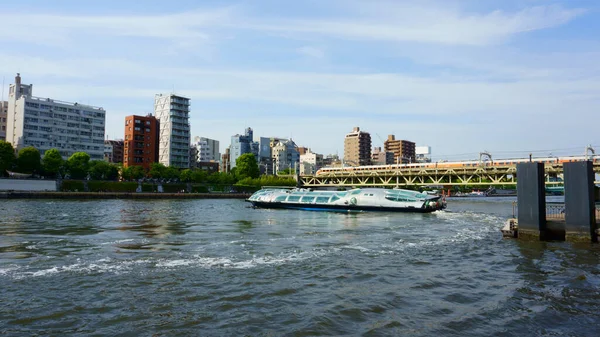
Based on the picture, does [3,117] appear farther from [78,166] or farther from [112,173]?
[112,173]

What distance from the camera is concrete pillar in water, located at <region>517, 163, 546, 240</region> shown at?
1123 inches

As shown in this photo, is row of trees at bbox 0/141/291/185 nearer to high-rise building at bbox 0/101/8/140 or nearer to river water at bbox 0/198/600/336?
high-rise building at bbox 0/101/8/140

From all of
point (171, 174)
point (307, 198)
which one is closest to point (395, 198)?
point (307, 198)

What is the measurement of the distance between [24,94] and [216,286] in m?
155

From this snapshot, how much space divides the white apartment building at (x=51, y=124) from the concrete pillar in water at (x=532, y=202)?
14287cm

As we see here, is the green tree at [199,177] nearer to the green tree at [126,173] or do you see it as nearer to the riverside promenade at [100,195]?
the riverside promenade at [100,195]

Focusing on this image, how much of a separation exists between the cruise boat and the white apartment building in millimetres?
90890

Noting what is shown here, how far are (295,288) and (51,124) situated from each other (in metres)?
148

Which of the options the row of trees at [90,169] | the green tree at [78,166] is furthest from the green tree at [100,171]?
the green tree at [78,166]

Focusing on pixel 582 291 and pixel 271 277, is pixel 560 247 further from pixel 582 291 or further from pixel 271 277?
pixel 271 277

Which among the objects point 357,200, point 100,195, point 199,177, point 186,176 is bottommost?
point 100,195

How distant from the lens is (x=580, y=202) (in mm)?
26609

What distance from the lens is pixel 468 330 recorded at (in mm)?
11500

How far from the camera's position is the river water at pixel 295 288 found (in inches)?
464
